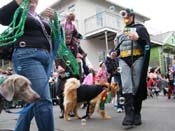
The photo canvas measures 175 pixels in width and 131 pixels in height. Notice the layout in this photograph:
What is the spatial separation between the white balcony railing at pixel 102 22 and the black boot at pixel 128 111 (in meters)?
15.7

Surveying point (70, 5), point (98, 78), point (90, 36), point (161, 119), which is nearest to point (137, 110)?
point (161, 119)

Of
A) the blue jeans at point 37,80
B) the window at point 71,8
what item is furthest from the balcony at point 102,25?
the blue jeans at point 37,80

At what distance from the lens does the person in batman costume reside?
5.20m

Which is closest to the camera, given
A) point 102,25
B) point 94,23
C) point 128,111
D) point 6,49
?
point 6,49

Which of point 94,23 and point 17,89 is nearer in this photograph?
point 17,89

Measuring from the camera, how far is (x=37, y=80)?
334 cm

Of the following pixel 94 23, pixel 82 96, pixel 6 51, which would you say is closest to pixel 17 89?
pixel 6 51

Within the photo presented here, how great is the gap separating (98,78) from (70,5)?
15.0m

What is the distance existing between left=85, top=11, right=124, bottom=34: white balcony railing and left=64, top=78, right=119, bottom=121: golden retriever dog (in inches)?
564

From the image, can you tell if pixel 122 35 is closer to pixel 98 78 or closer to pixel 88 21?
pixel 98 78

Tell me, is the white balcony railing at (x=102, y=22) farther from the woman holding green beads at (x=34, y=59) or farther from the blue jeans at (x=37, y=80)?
the blue jeans at (x=37, y=80)

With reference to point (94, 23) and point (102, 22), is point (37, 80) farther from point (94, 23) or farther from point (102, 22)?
point (94, 23)

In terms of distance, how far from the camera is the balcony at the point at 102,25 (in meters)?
20.9

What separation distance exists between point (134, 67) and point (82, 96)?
1.64 m
